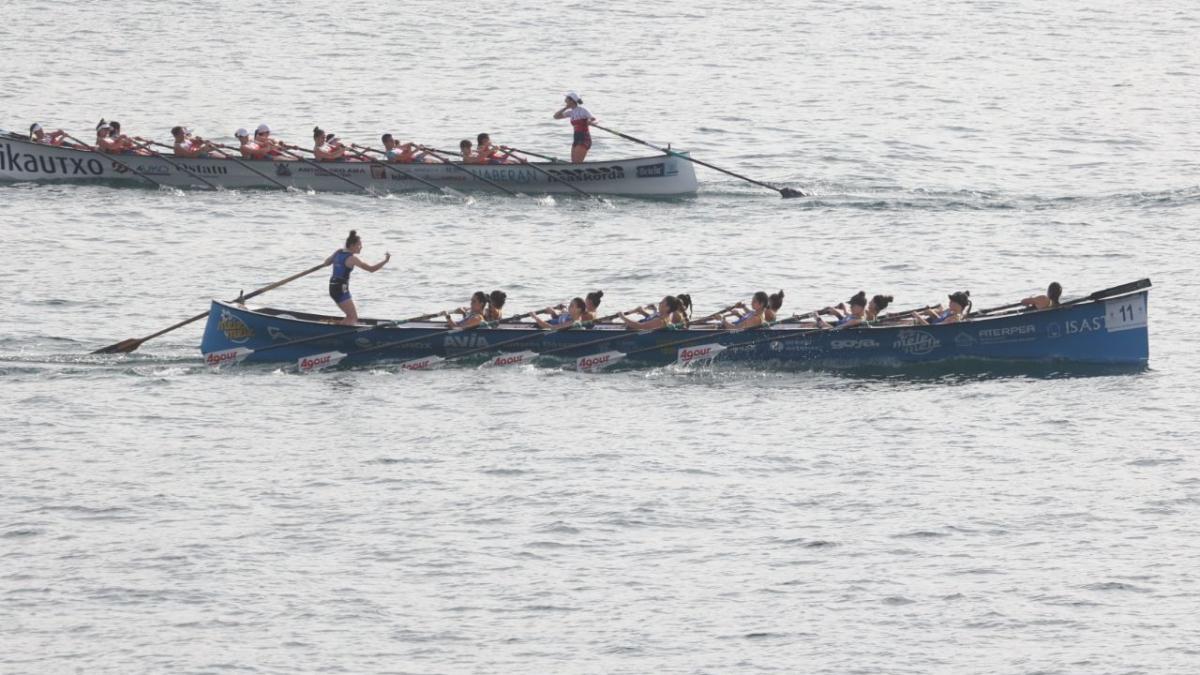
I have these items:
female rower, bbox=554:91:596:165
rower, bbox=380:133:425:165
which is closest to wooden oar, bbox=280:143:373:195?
rower, bbox=380:133:425:165

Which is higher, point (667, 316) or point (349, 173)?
point (349, 173)

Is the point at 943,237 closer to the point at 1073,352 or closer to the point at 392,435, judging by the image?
the point at 1073,352

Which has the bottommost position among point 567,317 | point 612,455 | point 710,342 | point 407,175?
point 612,455

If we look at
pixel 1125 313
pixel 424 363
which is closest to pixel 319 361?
pixel 424 363

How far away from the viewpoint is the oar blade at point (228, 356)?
1619 inches

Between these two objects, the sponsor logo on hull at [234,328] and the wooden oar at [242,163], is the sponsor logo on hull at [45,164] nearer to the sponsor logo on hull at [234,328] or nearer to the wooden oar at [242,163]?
the wooden oar at [242,163]

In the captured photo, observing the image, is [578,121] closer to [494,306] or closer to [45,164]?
[45,164]

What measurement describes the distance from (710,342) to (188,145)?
769 inches

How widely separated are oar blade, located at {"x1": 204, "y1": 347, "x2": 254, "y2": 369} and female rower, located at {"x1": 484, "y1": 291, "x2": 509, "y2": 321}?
4.57m

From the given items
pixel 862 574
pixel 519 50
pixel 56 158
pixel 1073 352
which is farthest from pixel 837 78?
pixel 862 574

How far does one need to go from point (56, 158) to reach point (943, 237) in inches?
885

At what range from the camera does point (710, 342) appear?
40562 millimetres

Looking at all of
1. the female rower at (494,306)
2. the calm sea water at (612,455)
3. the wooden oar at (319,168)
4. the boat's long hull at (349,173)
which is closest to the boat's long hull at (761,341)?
the female rower at (494,306)

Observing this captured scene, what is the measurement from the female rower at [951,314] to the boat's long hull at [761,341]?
0.18 m
